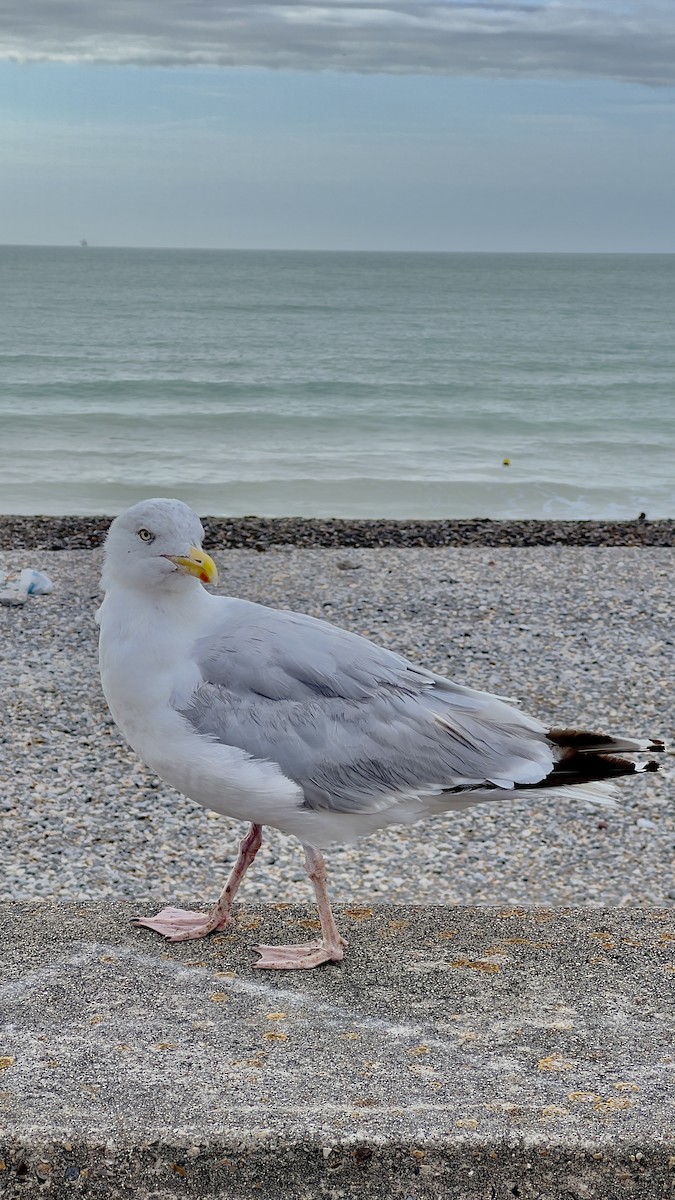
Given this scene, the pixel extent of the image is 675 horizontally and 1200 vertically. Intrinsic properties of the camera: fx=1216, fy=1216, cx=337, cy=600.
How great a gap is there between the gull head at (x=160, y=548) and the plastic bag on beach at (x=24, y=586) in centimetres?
515

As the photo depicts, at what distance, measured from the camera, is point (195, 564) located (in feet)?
10.7

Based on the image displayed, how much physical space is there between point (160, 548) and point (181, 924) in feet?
3.94

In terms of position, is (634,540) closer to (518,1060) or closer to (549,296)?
(518,1060)

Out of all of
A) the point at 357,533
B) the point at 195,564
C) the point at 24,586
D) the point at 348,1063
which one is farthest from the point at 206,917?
the point at 357,533

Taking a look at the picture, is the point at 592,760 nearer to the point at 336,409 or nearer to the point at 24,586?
the point at 24,586

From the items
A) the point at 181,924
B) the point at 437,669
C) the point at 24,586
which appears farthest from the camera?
the point at 24,586

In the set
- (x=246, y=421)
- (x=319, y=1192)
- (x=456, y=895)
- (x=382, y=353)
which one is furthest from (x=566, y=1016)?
(x=382, y=353)

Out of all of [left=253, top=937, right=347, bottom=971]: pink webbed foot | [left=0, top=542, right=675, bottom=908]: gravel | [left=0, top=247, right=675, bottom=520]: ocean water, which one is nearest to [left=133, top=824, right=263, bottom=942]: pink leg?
[left=253, top=937, right=347, bottom=971]: pink webbed foot

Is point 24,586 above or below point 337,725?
below

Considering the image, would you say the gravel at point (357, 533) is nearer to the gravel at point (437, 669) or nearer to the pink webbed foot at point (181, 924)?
the gravel at point (437, 669)

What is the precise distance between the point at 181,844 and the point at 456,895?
3.86 ft

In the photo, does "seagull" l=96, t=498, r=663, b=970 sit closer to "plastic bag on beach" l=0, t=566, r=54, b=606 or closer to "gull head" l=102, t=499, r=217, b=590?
"gull head" l=102, t=499, r=217, b=590

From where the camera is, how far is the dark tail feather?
333 centimetres

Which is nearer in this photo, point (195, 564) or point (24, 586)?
point (195, 564)
